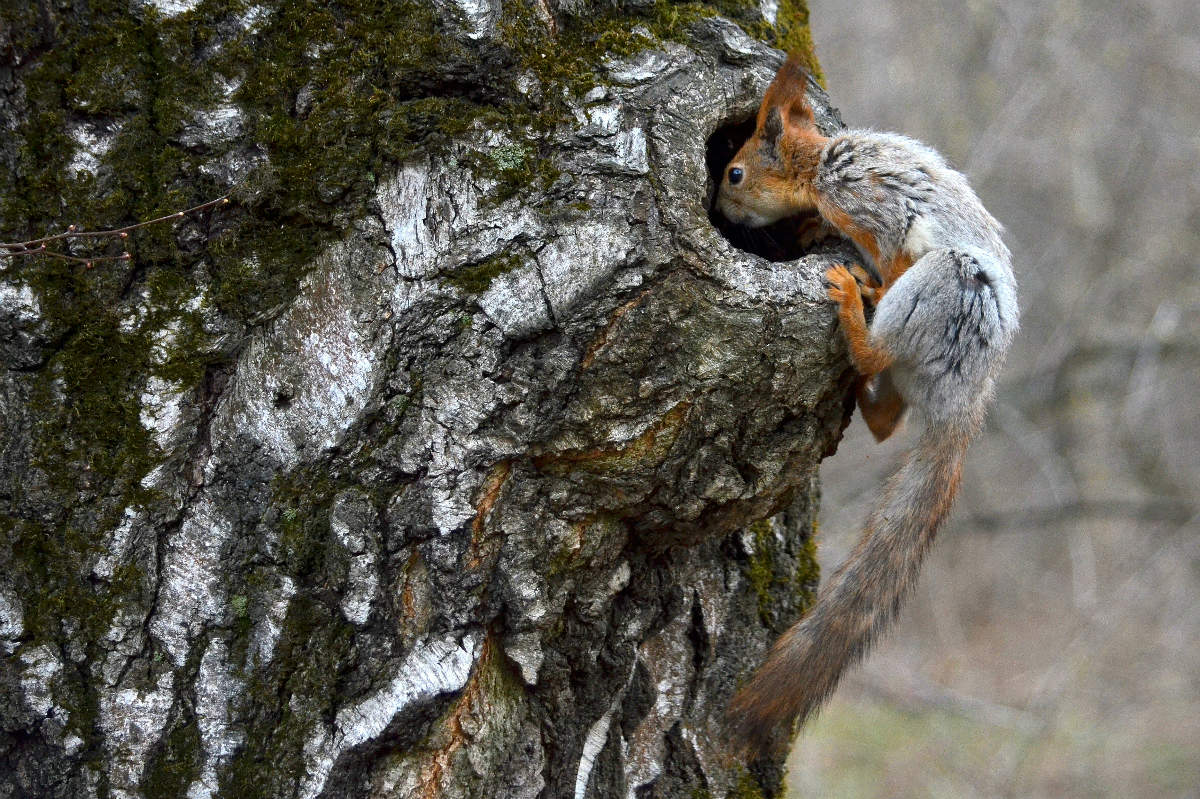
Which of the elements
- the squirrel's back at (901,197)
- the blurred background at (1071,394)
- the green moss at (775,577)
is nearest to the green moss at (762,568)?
the green moss at (775,577)

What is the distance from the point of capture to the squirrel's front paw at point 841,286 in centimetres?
207

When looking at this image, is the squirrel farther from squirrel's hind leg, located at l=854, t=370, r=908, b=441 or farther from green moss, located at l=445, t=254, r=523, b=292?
green moss, located at l=445, t=254, r=523, b=292

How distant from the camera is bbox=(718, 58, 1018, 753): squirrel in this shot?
2.19 meters

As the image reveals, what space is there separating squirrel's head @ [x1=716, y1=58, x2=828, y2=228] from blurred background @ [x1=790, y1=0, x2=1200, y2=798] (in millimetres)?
4489

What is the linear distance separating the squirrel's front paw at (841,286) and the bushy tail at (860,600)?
21.4 inches

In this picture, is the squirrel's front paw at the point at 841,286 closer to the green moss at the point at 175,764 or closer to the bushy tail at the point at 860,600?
the bushy tail at the point at 860,600

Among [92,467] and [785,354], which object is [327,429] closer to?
[92,467]

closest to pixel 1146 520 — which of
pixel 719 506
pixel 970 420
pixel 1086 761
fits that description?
pixel 1086 761

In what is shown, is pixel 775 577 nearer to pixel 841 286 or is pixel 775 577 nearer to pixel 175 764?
pixel 841 286

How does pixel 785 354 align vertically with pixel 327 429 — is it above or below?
below

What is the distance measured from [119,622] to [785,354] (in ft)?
4.73

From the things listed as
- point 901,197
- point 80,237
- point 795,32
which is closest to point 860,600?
point 901,197

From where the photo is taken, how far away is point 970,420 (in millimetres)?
2500

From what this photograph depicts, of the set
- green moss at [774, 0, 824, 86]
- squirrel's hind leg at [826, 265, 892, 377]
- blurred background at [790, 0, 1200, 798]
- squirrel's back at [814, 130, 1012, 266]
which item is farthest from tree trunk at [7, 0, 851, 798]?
blurred background at [790, 0, 1200, 798]
